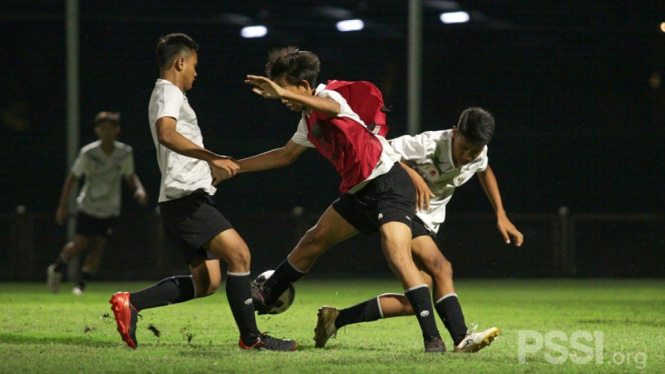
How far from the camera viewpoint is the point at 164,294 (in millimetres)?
5922

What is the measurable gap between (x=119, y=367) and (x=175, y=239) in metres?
1.06

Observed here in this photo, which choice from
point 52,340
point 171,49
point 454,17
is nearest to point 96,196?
point 52,340

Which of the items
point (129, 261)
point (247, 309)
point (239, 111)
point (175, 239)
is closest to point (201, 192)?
point (175, 239)

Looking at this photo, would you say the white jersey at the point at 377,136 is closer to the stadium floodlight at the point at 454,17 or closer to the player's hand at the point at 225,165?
the player's hand at the point at 225,165

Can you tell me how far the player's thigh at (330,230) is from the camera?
5922mm

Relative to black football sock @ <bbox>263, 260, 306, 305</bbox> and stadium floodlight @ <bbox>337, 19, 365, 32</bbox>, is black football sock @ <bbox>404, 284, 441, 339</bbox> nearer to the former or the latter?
black football sock @ <bbox>263, 260, 306, 305</bbox>

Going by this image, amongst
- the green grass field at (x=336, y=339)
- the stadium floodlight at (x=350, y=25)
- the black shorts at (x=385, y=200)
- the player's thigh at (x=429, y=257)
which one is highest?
the stadium floodlight at (x=350, y=25)

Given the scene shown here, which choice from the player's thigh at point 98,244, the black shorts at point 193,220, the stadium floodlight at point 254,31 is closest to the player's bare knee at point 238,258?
the black shorts at point 193,220

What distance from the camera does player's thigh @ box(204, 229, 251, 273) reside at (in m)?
5.63

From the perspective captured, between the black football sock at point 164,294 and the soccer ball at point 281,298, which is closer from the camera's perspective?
the black football sock at point 164,294

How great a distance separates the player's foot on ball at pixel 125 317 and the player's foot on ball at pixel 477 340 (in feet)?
5.98

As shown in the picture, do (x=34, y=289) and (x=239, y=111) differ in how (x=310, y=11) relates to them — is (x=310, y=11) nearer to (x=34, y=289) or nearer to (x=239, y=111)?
(x=239, y=111)

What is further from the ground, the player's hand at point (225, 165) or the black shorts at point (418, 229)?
the player's hand at point (225, 165)

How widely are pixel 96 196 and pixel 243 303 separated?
579 centimetres
